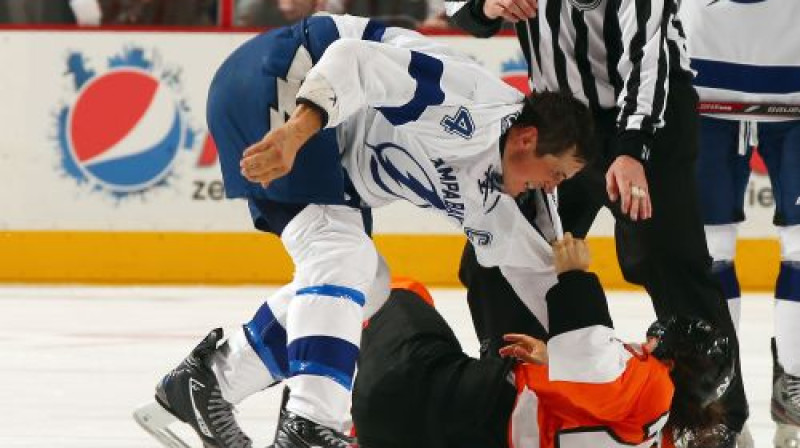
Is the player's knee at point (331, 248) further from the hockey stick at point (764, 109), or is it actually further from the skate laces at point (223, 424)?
the hockey stick at point (764, 109)

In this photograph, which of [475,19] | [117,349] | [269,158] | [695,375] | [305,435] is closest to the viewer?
[269,158]

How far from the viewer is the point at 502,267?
329 centimetres

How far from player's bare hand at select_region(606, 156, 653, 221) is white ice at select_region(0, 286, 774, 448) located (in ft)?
2.61

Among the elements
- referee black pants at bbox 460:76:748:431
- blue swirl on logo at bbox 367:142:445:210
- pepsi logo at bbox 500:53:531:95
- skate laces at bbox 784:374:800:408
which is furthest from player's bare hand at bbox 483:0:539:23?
pepsi logo at bbox 500:53:531:95

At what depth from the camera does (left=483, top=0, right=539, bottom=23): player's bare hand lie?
10.7 feet

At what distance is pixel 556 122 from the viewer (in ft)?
9.78

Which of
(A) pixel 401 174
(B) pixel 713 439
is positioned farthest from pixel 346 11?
(B) pixel 713 439

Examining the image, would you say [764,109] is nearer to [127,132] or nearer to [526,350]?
[526,350]

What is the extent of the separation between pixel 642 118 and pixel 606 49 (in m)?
0.23

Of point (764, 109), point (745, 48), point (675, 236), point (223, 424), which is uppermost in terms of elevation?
point (745, 48)

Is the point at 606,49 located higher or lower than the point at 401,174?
higher

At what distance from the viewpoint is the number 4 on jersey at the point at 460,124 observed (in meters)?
2.98

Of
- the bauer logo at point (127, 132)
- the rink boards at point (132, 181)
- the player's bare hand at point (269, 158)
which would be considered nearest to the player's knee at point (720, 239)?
the player's bare hand at point (269, 158)

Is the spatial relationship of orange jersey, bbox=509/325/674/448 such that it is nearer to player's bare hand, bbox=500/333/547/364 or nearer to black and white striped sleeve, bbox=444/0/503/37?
player's bare hand, bbox=500/333/547/364
